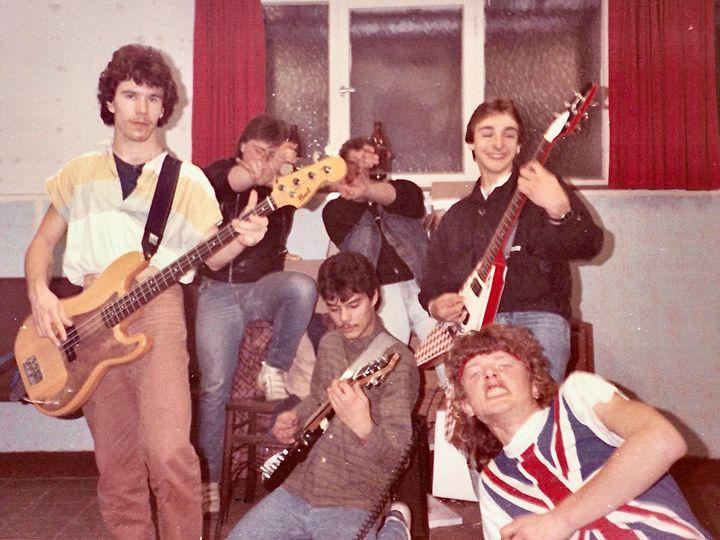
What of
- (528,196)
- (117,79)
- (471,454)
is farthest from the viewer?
(117,79)

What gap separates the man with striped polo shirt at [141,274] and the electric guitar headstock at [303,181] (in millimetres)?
128

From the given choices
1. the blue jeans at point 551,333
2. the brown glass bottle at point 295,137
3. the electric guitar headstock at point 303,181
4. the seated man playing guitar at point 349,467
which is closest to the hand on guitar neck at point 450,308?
the blue jeans at point 551,333

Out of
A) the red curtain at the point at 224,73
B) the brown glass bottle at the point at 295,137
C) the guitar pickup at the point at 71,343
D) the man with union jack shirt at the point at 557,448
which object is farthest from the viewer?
the red curtain at the point at 224,73

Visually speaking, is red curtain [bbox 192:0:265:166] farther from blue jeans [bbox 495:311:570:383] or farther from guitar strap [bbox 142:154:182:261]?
blue jeans [bbox 495:311:570:383]

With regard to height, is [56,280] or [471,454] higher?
[56,280]

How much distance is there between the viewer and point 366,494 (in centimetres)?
223

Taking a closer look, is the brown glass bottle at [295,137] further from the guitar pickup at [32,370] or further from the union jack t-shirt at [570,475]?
the union jack t-shirt at [570,475]

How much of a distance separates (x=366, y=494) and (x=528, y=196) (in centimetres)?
111

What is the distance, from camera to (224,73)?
447 centimetres

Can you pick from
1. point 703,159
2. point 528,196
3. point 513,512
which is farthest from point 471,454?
point 703,159

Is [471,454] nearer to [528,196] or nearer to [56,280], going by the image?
[528,196]

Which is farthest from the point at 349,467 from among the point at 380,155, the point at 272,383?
the point at 380,155

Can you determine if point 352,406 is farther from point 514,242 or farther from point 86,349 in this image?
point 86,349

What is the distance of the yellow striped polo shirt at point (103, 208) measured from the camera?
257 cm
